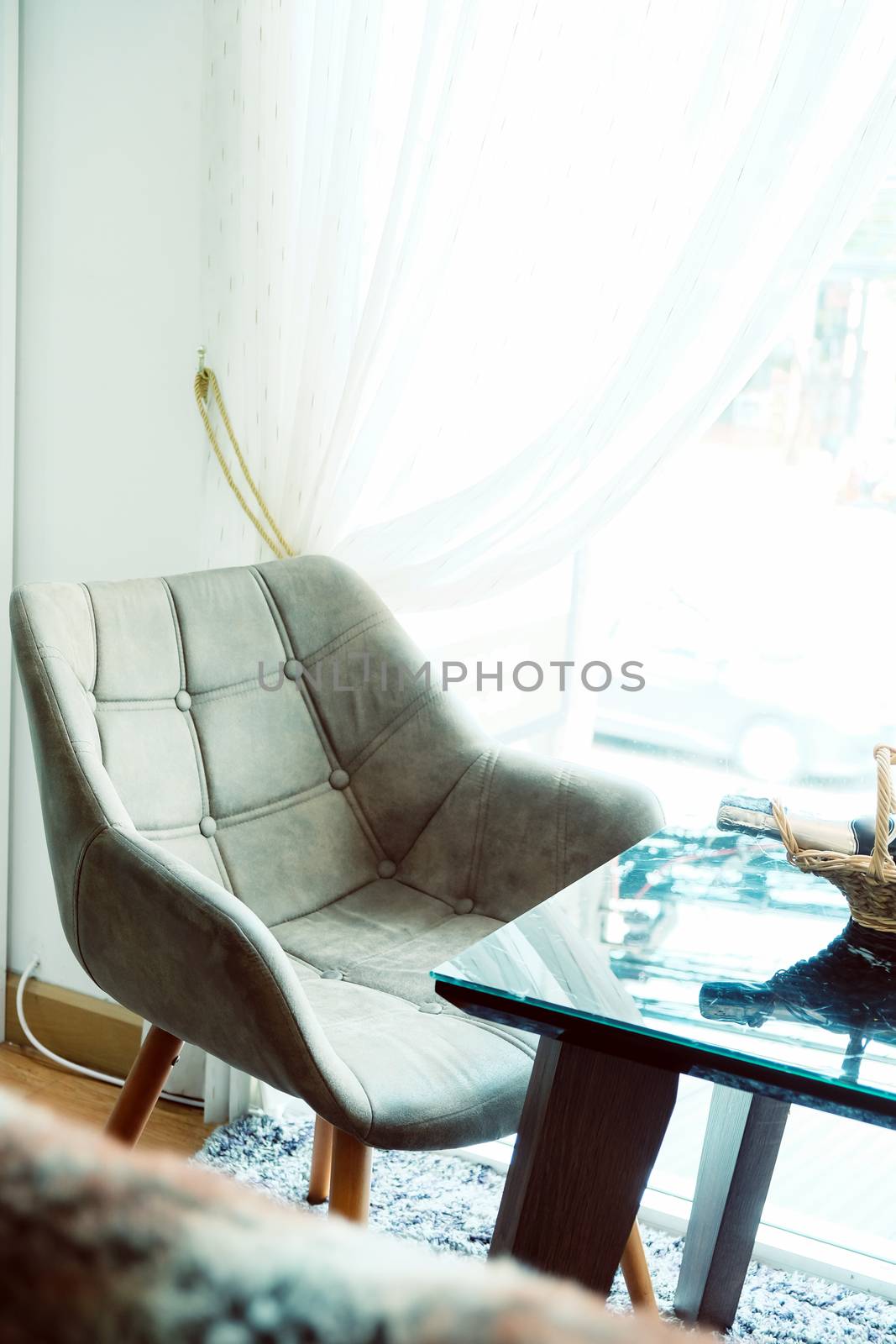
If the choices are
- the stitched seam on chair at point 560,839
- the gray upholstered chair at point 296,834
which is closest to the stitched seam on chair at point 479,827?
the gray upholstered chair at point 296,834

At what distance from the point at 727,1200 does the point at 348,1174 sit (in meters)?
0.53

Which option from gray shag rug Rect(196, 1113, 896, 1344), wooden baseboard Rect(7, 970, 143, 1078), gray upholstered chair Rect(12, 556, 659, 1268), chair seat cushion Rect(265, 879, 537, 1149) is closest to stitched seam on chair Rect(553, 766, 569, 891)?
gray upholstered chair Rect(12, 556, 659, 1268)

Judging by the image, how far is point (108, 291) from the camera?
214cm

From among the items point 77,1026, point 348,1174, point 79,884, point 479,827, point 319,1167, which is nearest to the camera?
point 348,1174

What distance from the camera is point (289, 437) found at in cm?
199

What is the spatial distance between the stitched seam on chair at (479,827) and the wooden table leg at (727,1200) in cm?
43

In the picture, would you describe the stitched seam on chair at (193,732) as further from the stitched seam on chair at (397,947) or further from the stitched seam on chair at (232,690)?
the stitched seam on chair at (397,947)

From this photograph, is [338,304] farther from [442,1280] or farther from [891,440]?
[442,1280]

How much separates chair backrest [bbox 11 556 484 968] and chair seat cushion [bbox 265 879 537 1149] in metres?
0.08

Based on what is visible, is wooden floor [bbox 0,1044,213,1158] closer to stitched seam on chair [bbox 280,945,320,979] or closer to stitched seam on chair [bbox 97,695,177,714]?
stitched seam on chair [bbox 280,945,320,979]

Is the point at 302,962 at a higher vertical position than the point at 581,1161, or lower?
lower

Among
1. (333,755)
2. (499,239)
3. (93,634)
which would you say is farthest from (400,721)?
(499,239)

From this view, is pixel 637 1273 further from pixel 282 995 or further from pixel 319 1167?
pixel 282 995

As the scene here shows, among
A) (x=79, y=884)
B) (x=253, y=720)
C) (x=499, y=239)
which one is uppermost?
(x=499, y=239)
